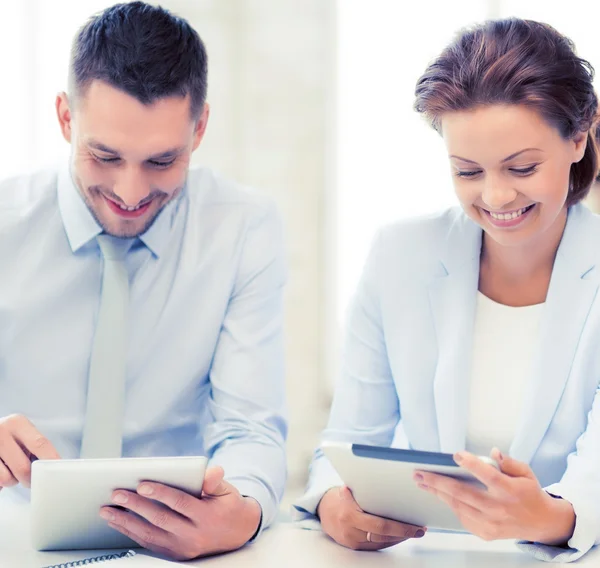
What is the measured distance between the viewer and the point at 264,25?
385 cm

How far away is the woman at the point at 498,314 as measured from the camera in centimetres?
158

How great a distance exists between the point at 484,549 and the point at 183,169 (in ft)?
3.20

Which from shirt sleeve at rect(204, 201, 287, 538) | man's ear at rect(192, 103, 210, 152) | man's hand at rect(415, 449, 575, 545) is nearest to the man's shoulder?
man's ear at rect(192, 103, 210, 152)

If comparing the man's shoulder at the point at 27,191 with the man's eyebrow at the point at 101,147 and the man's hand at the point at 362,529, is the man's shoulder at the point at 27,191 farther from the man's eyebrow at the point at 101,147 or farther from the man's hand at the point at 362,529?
the man's hand at the point at 362,529

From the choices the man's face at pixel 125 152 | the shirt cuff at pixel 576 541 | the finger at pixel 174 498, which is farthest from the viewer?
the man's face at pixel 125 152

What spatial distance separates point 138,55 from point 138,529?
94cm

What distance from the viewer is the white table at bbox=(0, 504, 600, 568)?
1460 millimetres

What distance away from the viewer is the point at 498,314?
6.40 feet

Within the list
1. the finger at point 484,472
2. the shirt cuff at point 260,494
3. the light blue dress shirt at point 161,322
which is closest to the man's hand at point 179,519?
the shirt cuff at point 260,494

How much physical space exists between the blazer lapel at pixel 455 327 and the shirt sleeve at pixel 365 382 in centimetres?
13

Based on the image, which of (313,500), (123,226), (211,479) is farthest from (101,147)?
(313,500)

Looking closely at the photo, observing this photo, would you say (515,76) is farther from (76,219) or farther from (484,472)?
(76,219)

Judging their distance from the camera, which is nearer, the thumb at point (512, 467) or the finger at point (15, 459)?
the thumb at point (512, 467)

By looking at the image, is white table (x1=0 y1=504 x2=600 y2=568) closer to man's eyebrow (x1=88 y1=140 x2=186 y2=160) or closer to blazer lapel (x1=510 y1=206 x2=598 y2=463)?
blazer lapel (x1=510 y1=206 x2=598 y2=463)
